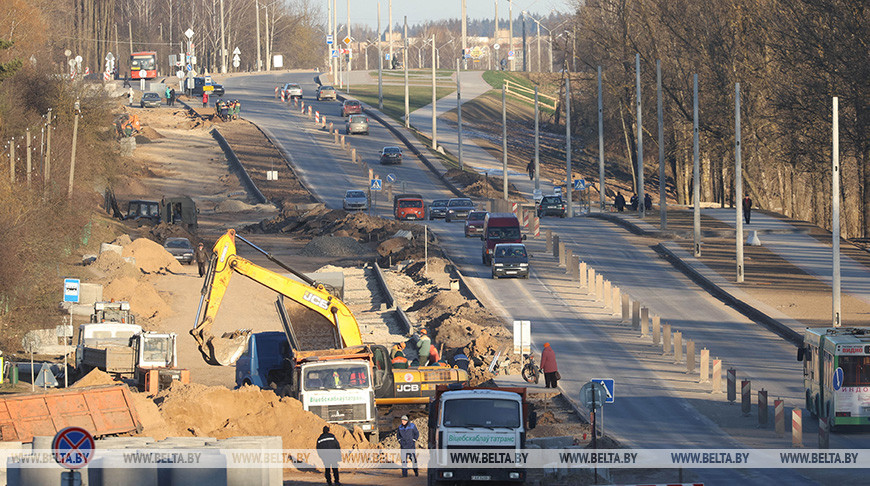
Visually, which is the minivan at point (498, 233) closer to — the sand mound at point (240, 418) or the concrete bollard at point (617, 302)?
the concrete bollard at point (617, 302)

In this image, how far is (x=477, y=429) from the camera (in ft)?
64.4

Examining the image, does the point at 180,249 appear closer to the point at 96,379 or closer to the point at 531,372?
the point at 96,379

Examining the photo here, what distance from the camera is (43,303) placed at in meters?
42.4

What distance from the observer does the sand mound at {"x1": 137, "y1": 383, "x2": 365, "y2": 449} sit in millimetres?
22516

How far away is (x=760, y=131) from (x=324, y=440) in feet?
187

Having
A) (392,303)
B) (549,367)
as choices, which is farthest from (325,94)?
(549,367)

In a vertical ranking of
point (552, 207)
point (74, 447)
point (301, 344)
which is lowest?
point (301, 344)

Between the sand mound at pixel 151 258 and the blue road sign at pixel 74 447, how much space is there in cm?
3643

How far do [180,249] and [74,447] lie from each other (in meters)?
40.2

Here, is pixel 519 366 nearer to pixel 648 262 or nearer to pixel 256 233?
pixel 648 262

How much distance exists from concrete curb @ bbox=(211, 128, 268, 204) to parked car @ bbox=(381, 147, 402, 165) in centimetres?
1075

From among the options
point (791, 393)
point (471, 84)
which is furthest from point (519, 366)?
point (471, 84)

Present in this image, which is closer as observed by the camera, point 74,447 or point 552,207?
point 74,447

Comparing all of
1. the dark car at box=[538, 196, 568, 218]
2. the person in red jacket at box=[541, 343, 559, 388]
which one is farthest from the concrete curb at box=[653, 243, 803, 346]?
the dark car at box=[538, 196, 568, 218]
